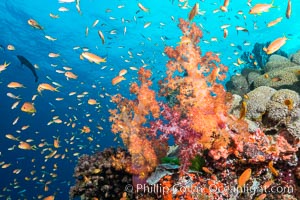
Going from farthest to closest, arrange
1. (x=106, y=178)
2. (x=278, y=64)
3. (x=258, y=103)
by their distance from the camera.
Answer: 1. (x=278, y=64)
2. (x=106, y=178)
3. (x=258, y=103)

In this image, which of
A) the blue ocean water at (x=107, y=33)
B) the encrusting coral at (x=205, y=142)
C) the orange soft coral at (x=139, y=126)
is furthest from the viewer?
the blue ocean water at (x=107, y=33)

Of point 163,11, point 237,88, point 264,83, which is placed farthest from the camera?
point 163,11

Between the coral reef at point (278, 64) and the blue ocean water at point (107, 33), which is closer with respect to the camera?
the coral reef at point (278, 64)

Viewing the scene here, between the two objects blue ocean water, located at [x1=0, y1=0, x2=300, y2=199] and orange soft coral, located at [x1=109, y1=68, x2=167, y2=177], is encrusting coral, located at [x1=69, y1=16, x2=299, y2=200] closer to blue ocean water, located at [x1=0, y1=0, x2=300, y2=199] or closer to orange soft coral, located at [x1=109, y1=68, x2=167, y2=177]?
orange soft coral, located at [x1=109, y1=68, x2=167, y2=177]

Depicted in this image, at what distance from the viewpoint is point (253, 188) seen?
14.2 feet

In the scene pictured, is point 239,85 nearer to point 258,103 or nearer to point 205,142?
point 258,103

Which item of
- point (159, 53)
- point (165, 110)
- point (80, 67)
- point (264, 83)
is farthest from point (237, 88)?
point (80, 67)

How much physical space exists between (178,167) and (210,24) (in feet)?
83.2

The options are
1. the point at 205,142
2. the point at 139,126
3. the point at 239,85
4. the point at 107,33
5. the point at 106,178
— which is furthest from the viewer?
the point at 107,33

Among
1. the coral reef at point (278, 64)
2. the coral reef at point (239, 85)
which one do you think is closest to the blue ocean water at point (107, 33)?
the coral reef at point (239, 85)

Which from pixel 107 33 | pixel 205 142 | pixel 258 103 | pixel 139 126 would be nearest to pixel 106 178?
pixel 139 126

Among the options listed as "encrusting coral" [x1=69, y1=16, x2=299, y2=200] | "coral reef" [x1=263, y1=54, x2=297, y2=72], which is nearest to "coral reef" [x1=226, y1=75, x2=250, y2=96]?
"coral reef" [x1=263, y1=54, x2=297, y2=72]

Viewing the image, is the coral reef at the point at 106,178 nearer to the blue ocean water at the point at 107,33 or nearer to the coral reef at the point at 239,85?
the coral reef at the point at 239,85

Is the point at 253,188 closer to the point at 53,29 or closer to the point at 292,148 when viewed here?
the point at 292,148
